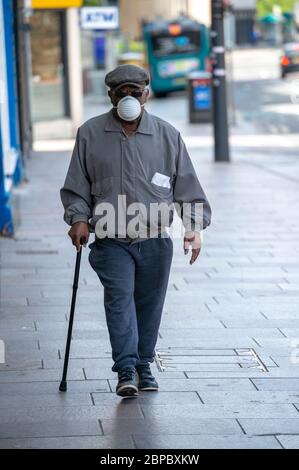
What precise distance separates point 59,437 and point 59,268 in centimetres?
483

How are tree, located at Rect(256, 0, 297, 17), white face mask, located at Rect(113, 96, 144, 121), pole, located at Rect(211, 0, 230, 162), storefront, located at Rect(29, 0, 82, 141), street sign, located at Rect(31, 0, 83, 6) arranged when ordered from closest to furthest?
white face mask, located at Rect(113, 96, 144, 121), pole, located at Rect(211, 0, 230, 162), street sign, located at Rect(31, 0, 83, 6), storefront, located at Rect(29, 0, 82, 141), tree, located at Rect(256, 0, 297, 17)

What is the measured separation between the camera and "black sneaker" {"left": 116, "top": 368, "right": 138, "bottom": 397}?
6223 millimetres

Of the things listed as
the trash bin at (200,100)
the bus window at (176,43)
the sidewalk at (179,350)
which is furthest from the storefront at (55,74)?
the bus window at (176,43)

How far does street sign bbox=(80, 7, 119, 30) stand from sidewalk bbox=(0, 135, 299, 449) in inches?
626

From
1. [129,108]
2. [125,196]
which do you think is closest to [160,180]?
[125,196]

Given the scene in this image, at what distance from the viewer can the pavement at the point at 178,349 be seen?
569cm

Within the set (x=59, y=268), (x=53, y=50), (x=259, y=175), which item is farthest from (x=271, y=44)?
(x=59, y=268)

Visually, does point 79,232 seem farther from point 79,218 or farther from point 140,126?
point 140,126

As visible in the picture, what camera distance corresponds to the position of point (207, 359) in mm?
7133

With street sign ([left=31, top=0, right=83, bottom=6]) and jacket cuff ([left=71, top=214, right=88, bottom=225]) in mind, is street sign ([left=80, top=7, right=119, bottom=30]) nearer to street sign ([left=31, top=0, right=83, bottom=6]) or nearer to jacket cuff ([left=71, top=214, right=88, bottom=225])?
street sign ([left=31, top=0, right=83, bottom=6])

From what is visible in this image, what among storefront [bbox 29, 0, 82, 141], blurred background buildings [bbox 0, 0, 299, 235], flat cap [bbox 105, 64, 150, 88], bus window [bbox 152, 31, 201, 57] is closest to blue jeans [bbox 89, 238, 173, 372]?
flat cap [bbox 105, 64, 150, 88]

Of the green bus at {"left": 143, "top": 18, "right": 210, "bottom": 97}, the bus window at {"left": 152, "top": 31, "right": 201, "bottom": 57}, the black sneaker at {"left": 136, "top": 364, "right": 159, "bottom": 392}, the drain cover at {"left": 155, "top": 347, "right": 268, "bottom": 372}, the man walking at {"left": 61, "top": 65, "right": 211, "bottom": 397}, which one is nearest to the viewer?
the man walking at {"left": 61, "top": 65, "right": 211, "bottom": 397}

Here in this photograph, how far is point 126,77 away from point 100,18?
895 inches

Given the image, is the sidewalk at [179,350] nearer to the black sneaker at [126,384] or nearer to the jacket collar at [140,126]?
the black sneaker at [126,384]
